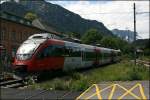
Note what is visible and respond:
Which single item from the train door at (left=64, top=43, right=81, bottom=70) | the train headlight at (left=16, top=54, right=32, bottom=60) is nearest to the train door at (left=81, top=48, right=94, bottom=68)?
the train door at (left=64, top=43, right=81, bottom=70)

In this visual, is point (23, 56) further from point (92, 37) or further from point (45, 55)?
point (92, 37)

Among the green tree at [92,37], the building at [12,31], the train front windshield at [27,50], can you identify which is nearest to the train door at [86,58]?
the train front windshield at [27,50]

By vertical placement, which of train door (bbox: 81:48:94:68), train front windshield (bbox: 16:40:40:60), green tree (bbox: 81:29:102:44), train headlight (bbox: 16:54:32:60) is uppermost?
green tree (bbox: 81:29:102:44)

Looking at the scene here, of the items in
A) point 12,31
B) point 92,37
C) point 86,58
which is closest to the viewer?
point 86,58

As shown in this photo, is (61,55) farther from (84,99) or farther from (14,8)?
(14,8)

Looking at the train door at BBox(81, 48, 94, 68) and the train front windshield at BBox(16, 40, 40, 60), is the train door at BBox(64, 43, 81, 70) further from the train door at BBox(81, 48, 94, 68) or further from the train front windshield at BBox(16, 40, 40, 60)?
the train front windshield at BBox(16, 40, 40, 60)

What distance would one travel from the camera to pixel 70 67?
118ft

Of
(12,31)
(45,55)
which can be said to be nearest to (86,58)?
(45,55)

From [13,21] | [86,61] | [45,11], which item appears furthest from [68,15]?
[86,61]

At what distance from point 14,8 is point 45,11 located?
129ft

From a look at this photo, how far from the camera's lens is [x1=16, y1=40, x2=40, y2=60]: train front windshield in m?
28.8

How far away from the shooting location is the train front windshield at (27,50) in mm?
28812

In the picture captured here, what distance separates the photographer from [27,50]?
29188 millimetres

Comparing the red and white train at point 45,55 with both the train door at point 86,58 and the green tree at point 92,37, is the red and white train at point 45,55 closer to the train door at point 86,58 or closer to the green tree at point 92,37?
the train door at point 86,58
